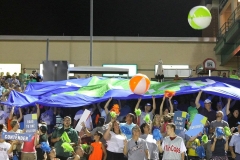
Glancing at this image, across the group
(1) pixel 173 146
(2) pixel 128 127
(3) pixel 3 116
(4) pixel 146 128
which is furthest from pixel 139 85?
(1) pixel 173 146

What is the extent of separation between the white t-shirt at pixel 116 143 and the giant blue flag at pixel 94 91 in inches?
150

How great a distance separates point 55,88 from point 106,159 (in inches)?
241

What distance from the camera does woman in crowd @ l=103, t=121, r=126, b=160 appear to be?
13352 millimetres

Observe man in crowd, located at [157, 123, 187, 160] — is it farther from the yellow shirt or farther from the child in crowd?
the yellow shirt

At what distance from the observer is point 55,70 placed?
817 inches

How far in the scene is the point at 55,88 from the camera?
19.0 meters

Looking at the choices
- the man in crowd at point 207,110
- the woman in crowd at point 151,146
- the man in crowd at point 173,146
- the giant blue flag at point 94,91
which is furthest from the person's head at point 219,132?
the giant blue flag at point 94,91

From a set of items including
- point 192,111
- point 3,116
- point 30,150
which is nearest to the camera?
point 30,150

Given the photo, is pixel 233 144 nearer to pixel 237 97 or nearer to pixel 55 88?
pixel 237 97

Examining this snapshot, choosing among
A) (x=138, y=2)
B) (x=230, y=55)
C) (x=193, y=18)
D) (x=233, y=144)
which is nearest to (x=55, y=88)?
(x=193, y=18)

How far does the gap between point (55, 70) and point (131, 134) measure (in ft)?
25.6

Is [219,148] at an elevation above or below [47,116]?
below

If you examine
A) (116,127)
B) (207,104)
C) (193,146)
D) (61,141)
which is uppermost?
(207,104)

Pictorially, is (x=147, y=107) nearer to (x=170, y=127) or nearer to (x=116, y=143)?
(x=116, y=143)
